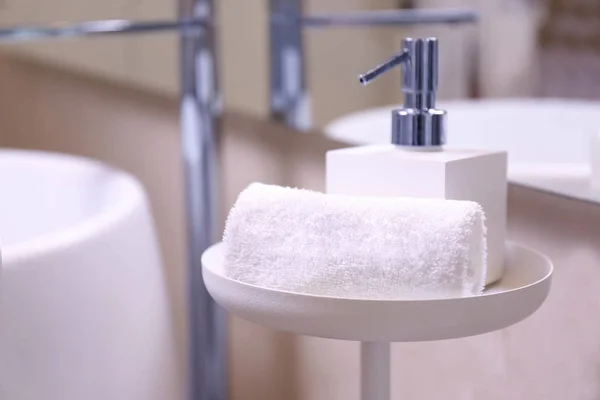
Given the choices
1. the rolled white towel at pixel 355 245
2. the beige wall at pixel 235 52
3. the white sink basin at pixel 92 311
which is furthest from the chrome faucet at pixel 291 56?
the rolled white towel at pixel 355 245

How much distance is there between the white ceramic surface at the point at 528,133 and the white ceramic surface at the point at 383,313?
0.15 metres

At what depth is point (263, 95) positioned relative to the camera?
864mm

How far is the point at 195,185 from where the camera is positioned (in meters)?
0.88

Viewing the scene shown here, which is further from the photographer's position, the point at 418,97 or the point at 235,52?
the point at 235,52

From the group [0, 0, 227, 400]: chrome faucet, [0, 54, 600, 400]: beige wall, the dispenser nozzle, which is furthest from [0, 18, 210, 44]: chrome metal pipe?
the dispenser nozzle

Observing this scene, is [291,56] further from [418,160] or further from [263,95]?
[418,160]

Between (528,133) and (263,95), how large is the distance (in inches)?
13.4

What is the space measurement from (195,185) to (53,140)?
16.8 inches

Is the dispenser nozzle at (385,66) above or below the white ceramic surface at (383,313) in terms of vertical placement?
above

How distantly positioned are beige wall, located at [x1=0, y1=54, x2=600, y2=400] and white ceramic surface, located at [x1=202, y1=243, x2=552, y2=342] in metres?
0.13

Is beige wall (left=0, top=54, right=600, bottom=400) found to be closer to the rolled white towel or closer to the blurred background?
the blurred background

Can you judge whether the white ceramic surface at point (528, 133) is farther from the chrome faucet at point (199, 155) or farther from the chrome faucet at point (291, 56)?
the chrome faucet at point (199, 155)

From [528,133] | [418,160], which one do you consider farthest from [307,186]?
[418,160]

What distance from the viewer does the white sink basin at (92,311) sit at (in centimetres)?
51
